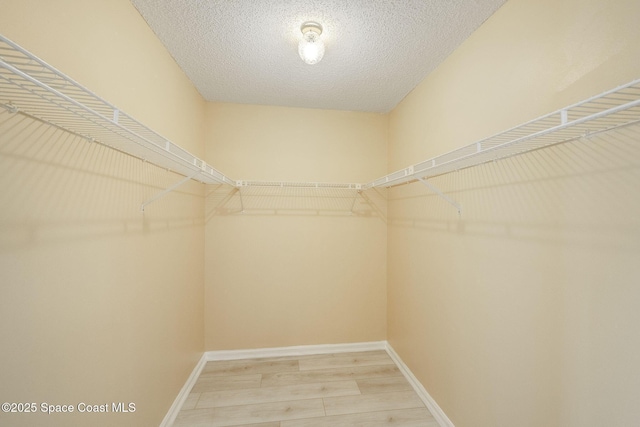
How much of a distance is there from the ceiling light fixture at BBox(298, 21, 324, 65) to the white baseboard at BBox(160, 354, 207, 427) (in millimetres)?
2280

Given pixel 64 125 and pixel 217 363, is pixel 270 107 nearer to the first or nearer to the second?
pixel 64 125

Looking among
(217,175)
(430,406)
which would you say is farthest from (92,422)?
(430,406)

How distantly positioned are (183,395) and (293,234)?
143 centimetres

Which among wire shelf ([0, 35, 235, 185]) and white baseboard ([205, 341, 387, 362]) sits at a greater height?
wire shelf ([0, 35, 235, 185])

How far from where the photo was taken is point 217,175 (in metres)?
1.57

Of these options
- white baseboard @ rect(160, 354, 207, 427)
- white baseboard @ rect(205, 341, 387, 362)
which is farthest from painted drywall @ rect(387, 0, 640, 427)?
white baseboard @ rect(160, 354, 207, 427)

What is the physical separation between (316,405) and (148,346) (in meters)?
1.16

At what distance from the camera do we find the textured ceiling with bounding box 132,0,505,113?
47.3 inches

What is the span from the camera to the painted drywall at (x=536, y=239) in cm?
75

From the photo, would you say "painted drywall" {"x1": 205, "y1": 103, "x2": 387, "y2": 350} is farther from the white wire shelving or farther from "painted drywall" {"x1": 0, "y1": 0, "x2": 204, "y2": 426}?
the white wire shelving

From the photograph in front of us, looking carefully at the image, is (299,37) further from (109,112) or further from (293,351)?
(293,351)

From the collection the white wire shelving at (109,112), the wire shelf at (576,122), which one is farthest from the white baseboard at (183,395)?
the wire shelf at (576,122)

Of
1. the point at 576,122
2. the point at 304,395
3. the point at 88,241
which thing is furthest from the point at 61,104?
the point at 304,395

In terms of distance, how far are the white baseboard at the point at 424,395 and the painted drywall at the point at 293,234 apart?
0.34m
